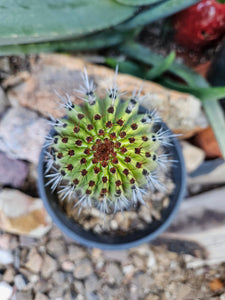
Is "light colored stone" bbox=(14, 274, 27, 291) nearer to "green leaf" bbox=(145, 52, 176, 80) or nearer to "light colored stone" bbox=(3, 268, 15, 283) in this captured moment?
"light colored stone" bbox=(3, 268, 15, 283)

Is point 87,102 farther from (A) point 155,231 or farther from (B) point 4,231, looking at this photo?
(B) point 4,231

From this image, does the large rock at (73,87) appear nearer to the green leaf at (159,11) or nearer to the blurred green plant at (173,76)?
the blurred green plant at (173,76)

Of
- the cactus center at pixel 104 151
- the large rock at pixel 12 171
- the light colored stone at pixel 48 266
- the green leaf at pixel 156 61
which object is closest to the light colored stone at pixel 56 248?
the light colored stone at pixel 48 266

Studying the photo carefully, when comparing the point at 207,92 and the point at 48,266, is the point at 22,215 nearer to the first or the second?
the point at 48,266

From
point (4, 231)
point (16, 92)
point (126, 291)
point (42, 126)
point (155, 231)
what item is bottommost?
point (126, 291)

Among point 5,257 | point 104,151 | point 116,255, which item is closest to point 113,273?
point 116,255

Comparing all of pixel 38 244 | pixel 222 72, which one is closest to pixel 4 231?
pixel 38 244
